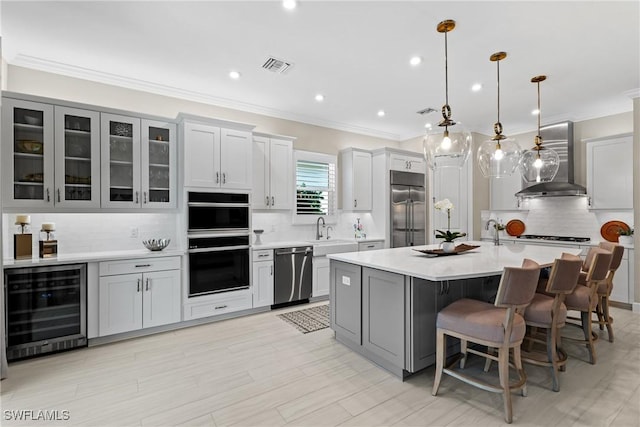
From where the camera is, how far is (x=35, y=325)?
9.80 ft

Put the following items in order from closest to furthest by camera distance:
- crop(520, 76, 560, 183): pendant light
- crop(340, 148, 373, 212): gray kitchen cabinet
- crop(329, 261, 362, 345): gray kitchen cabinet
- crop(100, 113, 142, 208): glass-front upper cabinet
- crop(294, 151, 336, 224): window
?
1. crop(329, 261, 362, 345): gray kitchen cabinet
2. crop(100, 113, 142, 208): glass-front upper cabinet
3. crop(520, 76, 560, 183): pendant light
4. crop(294, 151, 336, 224): window
5. crop(340, 148, 373, 212): gray kitchen cabinet

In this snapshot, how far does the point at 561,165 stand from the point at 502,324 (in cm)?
467

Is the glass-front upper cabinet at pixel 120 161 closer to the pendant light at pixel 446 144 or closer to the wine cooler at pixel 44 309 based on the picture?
the wine cooler at pixel 44 309

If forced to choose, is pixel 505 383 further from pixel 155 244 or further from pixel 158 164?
pixel 158 164

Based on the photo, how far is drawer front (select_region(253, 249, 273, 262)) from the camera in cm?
432

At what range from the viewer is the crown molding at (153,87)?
3.42m

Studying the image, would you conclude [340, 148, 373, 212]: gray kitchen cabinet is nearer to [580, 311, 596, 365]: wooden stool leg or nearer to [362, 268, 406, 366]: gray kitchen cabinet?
[362, 268, 406, 366]: gray kitchen cabinet

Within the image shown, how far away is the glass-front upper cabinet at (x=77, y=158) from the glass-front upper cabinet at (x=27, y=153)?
0.07 meters

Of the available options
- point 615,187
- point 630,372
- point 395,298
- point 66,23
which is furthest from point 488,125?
point 66,23

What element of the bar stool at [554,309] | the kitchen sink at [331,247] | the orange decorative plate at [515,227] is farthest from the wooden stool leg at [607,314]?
the kitchen sink at [331,247]

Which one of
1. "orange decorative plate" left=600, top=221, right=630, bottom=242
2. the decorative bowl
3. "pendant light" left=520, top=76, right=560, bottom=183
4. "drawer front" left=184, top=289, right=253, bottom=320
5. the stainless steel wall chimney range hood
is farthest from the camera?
the stainless steel wall chimney range hood

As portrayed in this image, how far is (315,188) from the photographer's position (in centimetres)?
549

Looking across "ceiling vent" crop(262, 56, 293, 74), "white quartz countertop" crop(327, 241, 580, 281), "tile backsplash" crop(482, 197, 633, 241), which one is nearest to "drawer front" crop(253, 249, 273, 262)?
"white quartz countertop" crop(327, 241, 580, 281)

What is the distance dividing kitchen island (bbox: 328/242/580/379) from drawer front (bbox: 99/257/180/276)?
1963 mm
